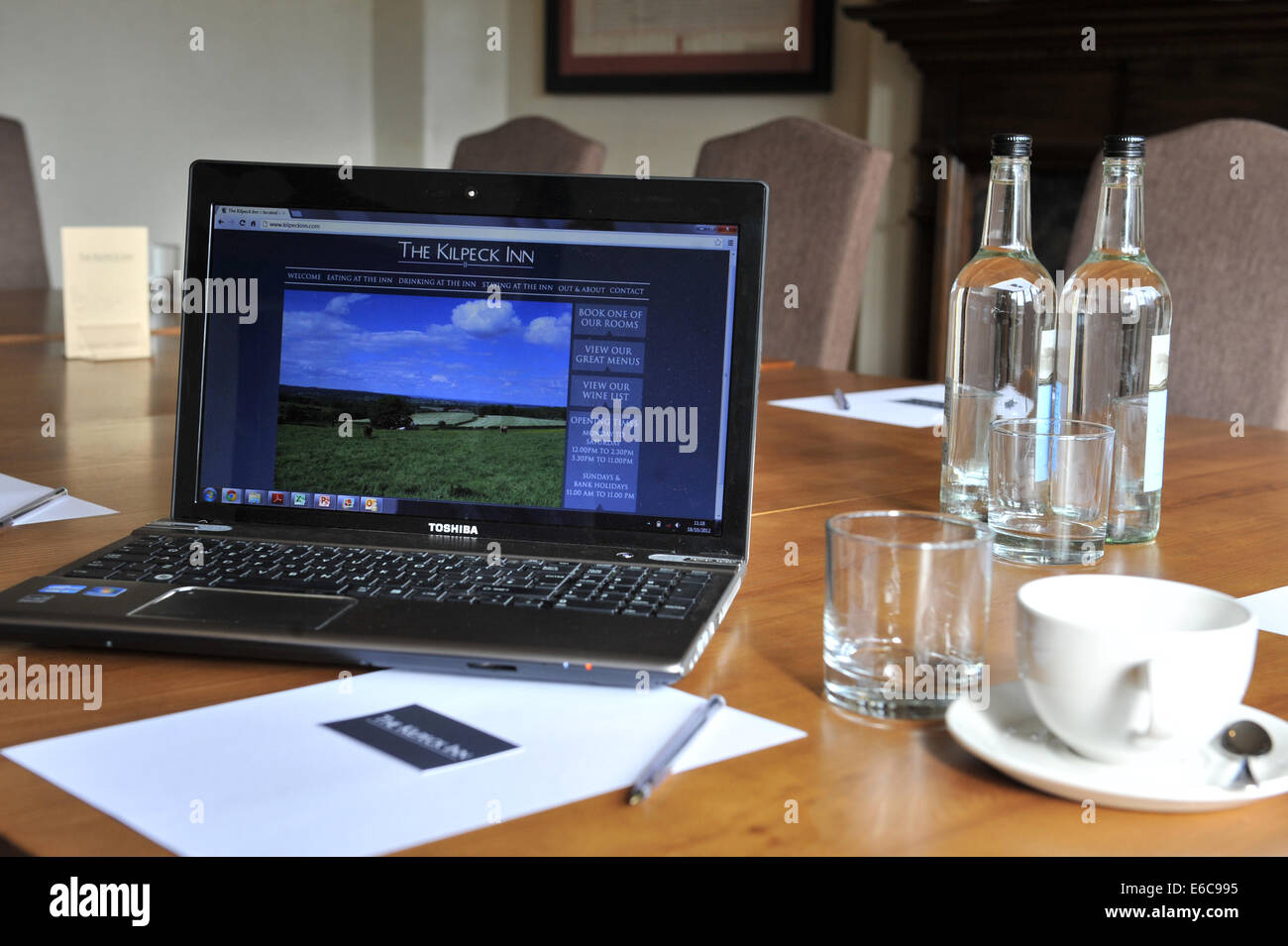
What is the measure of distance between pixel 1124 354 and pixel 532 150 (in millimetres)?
2081

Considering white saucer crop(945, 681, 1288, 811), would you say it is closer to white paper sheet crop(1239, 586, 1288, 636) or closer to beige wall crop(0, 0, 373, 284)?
white paper sheet crop(1239, 586, 1288, 636)

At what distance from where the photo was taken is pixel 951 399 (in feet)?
3.27

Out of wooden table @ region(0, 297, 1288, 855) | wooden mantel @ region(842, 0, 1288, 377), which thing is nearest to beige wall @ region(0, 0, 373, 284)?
wooden mantel @ region(842, 0, 1288, 377)

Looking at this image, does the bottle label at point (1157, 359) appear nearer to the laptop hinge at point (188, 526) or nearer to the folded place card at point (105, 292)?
the laptop hinge at point (188, 526)

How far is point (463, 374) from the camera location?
0.85 metres

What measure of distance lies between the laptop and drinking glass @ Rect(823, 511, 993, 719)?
0.50 ft

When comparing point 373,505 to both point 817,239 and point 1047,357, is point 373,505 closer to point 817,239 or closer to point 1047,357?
point 1047,357

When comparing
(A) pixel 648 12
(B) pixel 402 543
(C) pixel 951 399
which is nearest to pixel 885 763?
(B) pixel 402 543

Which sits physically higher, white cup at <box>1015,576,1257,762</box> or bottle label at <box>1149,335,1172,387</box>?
bottle label at <box>1149,335,1172,387</box>

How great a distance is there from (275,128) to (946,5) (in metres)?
2.37

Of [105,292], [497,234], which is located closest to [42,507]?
[497,234]

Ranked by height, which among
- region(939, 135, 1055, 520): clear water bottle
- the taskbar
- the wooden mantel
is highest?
the wooden mantel

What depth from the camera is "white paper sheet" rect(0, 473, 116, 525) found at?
970 millimetres
